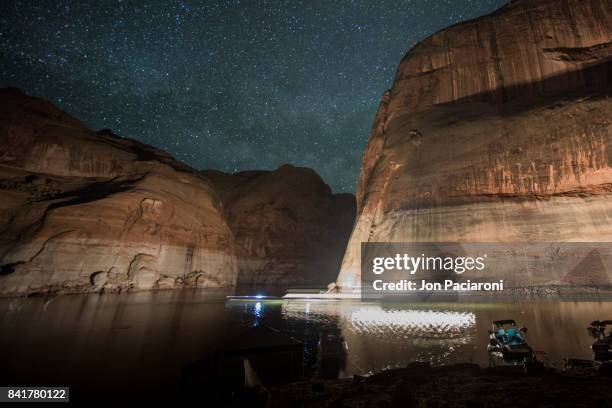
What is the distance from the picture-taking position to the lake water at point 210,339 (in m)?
5.96

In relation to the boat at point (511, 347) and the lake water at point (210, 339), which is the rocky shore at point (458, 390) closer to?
the boat at point (511, 347)

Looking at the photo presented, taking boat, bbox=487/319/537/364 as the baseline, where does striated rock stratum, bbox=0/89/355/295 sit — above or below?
above

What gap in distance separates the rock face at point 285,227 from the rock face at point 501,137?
113 ft

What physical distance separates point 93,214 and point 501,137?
3557 cm

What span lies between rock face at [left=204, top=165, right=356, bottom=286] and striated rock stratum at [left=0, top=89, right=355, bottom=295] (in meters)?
14.1

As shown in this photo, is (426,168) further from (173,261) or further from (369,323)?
(173,261)

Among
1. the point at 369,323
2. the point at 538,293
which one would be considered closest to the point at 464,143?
the point at 538,293

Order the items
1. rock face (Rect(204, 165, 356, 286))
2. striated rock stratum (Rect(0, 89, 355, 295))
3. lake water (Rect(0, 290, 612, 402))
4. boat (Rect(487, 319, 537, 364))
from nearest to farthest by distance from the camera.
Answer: boat (Rect(487, 319, 537, 364)) → lake water (Rect(0, 290, 612, 402)) → striated rock stratum (Rect(0, 89, 355, 295)) → rock face (Rect(204, 165, 356, 286))

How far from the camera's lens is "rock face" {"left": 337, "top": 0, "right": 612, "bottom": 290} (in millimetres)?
18328

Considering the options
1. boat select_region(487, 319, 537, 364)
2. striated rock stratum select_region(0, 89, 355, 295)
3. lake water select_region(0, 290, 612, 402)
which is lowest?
lake water select_region(0, 290, 612, 402)

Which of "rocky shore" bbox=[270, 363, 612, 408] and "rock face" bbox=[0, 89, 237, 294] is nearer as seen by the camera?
"rocky shore" bbox=[270, 363, 612, 408]

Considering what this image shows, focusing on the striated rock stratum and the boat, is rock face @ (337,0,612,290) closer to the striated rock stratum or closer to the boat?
the boat

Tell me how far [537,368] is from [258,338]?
6.97 meters

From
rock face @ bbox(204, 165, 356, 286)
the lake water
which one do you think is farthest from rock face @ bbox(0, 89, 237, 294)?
rock face @ bbox(204, 165, 356, 286)
